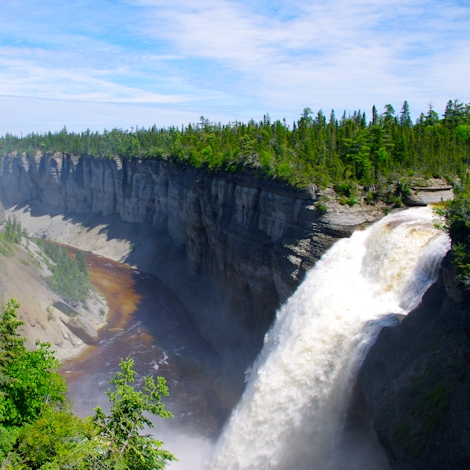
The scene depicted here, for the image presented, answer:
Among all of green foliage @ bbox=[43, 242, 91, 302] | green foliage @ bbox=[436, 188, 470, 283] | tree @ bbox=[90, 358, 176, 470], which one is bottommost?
green foliage @ bbox=[43, 242, 91, 302]

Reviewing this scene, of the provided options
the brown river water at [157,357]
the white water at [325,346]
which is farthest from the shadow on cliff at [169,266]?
the white water at [325,346]

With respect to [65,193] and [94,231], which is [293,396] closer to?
[94,231]

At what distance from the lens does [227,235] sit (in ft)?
168

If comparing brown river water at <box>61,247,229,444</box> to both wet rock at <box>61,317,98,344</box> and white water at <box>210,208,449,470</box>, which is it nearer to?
wet rock at <box>61,317,98,344</box>

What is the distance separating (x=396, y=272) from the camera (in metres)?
28.3

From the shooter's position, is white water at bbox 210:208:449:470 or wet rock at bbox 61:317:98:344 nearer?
white water at bbox 210:208:449:470

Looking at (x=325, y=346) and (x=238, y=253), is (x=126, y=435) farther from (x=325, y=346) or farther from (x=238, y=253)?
(x=238, y=253)

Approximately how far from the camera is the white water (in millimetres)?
24234

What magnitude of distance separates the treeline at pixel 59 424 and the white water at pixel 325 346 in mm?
7026

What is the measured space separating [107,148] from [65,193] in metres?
17.1

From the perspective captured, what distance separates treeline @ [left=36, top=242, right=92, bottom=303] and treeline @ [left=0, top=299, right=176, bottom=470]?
1269 inches

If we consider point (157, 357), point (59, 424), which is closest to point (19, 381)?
point (59, 424)

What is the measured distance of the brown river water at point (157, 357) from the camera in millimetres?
39688

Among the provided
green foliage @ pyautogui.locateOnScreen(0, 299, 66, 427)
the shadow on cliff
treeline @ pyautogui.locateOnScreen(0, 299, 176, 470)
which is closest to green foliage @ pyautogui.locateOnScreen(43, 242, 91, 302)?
the shadow on cliff
